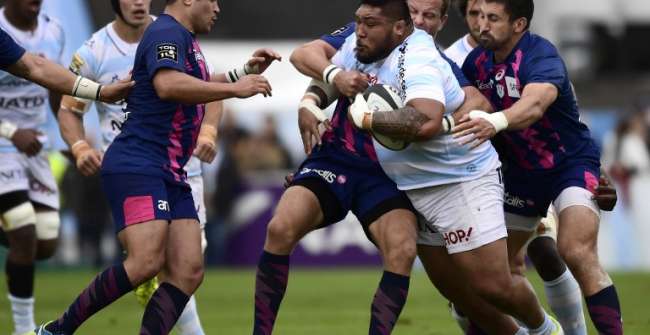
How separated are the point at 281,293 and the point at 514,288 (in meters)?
1.42

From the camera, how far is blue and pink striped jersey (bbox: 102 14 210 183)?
27.2ft

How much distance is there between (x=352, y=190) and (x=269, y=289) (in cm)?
81

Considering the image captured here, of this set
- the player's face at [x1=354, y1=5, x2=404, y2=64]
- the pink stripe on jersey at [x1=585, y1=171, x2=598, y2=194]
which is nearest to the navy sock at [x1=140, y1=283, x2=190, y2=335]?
the player's face at [x1=354, y1=5, x2=404, y2=64]

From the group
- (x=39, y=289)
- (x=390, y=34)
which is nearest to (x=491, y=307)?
(x=390, y=34)

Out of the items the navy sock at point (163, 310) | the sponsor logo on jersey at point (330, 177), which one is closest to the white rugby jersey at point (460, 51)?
the sponsor logo on jersey at point (330, 177)

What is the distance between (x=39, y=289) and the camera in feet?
54.3

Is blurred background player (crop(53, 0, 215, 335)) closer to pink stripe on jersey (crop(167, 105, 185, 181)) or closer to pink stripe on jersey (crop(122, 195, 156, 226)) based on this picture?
pink stripe on jersey (crop(167, 105, 185, 181))

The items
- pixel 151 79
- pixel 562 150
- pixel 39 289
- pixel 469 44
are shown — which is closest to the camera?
pixel 151 79

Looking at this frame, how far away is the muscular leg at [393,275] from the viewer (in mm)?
8336

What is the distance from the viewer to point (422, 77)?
8156 mm

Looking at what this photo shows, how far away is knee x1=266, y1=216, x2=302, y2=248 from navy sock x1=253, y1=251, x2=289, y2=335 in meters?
0.08

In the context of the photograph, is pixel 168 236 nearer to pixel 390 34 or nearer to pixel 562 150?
pixel 390 34

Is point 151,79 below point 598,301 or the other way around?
the other way around

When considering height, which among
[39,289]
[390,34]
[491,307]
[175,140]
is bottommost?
[39,289]
